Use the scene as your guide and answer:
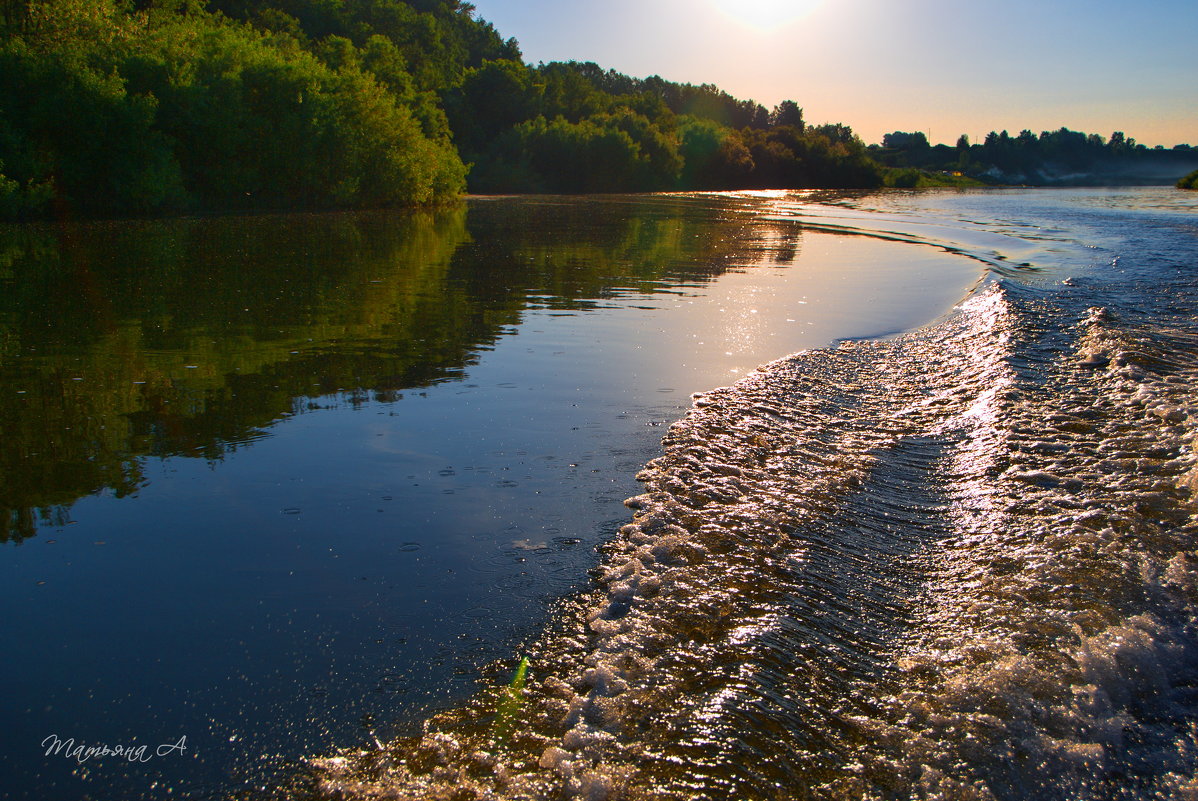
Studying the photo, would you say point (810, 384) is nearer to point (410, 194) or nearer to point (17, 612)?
point (17, 612)

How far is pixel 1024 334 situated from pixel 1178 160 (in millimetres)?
136314

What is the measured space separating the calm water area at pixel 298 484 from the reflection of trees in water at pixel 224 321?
51 mm

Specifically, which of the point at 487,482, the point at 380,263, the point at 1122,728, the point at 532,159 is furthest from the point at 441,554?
the point at 532,159

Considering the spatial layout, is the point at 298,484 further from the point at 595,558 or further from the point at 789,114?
the point at 789,114

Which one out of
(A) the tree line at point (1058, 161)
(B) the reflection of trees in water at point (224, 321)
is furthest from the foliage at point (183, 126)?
(A) the tree line at point (1058, 161)

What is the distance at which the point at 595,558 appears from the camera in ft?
14.6

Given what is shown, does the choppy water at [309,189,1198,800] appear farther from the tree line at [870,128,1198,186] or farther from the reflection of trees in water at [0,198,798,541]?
the tree line at [870,128,1198,186]

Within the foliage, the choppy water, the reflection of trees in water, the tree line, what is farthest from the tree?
the choppy water

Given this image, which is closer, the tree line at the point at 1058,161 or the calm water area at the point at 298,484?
the calm water area at the point at 298,484

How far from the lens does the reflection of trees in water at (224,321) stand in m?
6.05

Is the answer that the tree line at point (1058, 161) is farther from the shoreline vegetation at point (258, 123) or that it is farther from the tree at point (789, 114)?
the shoreline vegetation at point (258, 123)

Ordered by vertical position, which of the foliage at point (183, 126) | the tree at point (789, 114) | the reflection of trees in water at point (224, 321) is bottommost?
the reflection of trees in water at point (224, 321)

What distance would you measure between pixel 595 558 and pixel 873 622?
1498 millimetres

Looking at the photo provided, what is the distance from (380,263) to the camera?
688 inches
